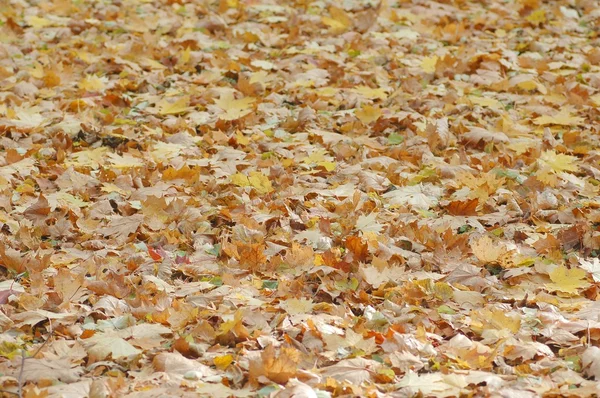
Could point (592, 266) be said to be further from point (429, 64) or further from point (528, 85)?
point (429, 64)

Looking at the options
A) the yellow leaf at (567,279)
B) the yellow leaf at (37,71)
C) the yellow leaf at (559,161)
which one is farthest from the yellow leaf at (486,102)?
the yellow leaf at (37,71)

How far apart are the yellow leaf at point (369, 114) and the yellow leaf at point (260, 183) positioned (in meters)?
0.99

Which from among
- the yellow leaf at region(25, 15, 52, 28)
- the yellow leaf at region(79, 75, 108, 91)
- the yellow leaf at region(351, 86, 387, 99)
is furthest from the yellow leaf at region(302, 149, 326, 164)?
the yellow leaf at region(25, 15, 52, 28)

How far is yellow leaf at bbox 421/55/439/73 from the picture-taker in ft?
18.6

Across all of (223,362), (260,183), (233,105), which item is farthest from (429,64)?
(223,362)

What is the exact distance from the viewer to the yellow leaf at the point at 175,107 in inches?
197

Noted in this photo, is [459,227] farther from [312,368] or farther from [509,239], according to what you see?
[312,368]

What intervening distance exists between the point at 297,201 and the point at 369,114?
1.19 meters

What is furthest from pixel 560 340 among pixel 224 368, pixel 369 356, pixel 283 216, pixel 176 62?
pixel 176 62

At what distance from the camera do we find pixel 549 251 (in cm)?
347

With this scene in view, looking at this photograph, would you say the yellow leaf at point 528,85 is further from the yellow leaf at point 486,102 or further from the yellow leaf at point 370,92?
the yellow leaf at point 370,92

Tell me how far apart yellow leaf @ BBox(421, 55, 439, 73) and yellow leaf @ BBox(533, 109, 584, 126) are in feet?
3.15

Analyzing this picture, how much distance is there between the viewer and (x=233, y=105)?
5.08 meters

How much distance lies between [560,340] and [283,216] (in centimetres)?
136
